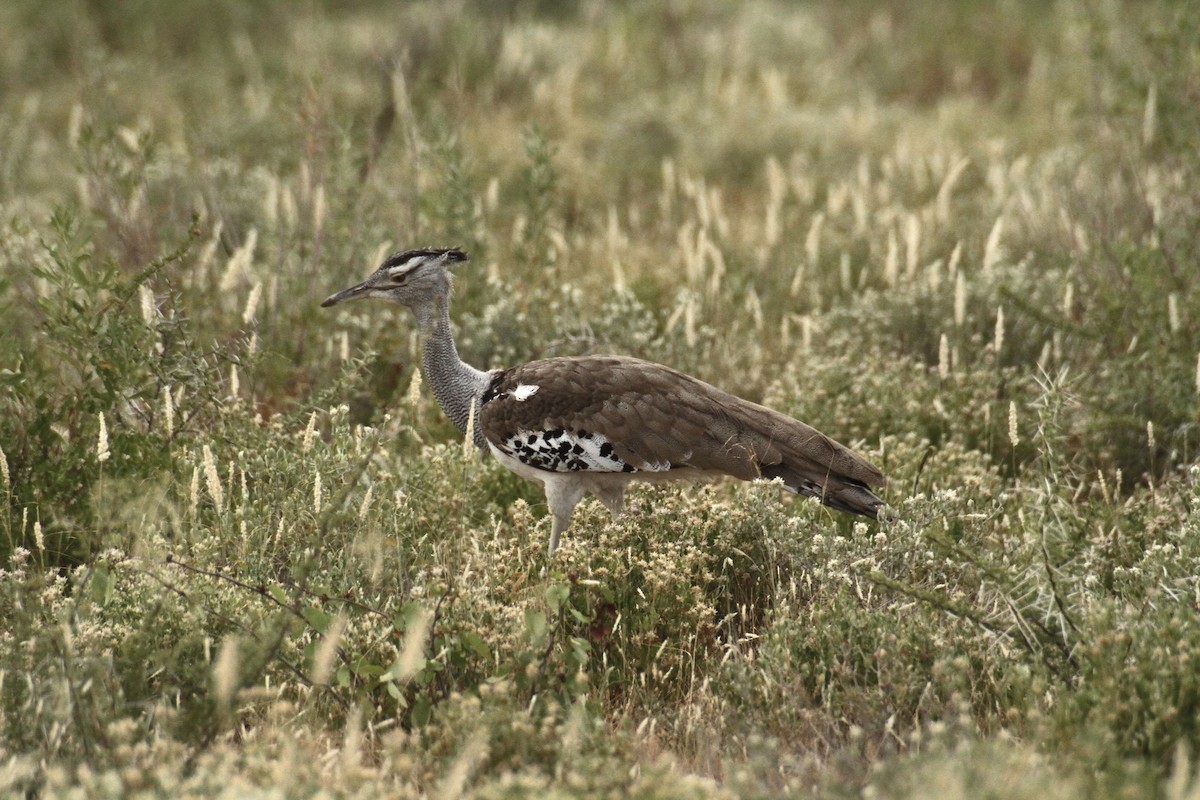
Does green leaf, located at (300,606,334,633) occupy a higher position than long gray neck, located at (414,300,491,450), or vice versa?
green leaf, located at (300,606,334,633)

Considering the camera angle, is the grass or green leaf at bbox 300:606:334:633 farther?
green leaf at bbox 300:606:334:633

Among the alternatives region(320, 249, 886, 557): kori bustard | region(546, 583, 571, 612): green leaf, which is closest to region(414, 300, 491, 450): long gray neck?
region(320, 249, 886, 557): kori bustard

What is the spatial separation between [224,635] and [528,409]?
1.39m

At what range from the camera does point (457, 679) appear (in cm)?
370

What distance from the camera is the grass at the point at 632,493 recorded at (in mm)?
3213

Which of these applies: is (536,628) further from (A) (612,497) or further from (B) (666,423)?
(A) (612,497)

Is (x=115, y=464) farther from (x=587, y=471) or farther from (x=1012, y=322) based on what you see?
(x=1012, y=322)

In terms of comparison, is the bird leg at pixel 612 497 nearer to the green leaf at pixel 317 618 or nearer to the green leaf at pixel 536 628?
the green leaf at pixel 536 628

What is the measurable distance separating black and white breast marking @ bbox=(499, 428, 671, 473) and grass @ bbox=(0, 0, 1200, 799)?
7.0 inches

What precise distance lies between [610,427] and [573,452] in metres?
0.15

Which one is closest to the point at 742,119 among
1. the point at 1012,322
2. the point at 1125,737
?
the point at 1012,322

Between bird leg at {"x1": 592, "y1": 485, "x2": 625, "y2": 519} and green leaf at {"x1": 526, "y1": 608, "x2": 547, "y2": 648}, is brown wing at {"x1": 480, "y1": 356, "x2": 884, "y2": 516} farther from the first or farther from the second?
green leaf at {"x1": 526, "y1": 608, "x2": 547, "y2": 648}

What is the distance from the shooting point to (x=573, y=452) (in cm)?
466

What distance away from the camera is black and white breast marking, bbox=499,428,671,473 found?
4648mm
